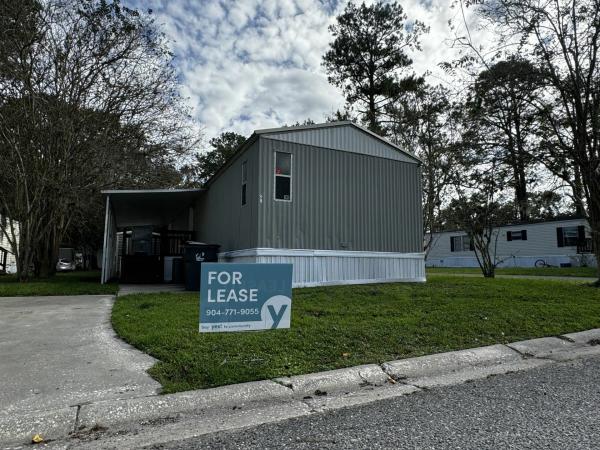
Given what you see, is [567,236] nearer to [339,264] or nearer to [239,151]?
[339,264]

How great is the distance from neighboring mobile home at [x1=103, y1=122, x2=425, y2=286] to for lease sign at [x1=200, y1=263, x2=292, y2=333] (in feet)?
17.5

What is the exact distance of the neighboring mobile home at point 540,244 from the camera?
80.4 feet

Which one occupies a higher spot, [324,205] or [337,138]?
[337,138]

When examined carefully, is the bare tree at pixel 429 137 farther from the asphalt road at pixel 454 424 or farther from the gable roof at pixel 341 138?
the asphalt road at pixel 454 424

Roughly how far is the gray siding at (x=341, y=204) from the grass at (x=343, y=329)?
2199 millimetres

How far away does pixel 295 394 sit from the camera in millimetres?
3768

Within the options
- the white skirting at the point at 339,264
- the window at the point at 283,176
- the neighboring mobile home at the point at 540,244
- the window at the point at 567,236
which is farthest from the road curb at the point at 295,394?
the window at the point at 567,236

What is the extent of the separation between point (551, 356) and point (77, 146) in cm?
1640

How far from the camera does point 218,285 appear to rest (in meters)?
4.66

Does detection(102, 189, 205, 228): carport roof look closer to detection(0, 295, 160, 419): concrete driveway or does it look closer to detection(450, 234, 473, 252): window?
detection(0, 295, 160, 419): concrete driveway

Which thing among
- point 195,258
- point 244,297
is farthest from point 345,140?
point 244,297

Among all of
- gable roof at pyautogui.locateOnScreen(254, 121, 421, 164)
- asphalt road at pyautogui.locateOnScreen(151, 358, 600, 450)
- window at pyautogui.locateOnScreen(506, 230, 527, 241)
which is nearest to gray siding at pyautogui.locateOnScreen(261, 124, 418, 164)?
gable roof at pyautogui.locateOnScreen(254, 121, 421, 164)

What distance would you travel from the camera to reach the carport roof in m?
14.6

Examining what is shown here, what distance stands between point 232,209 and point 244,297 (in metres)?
8.20
